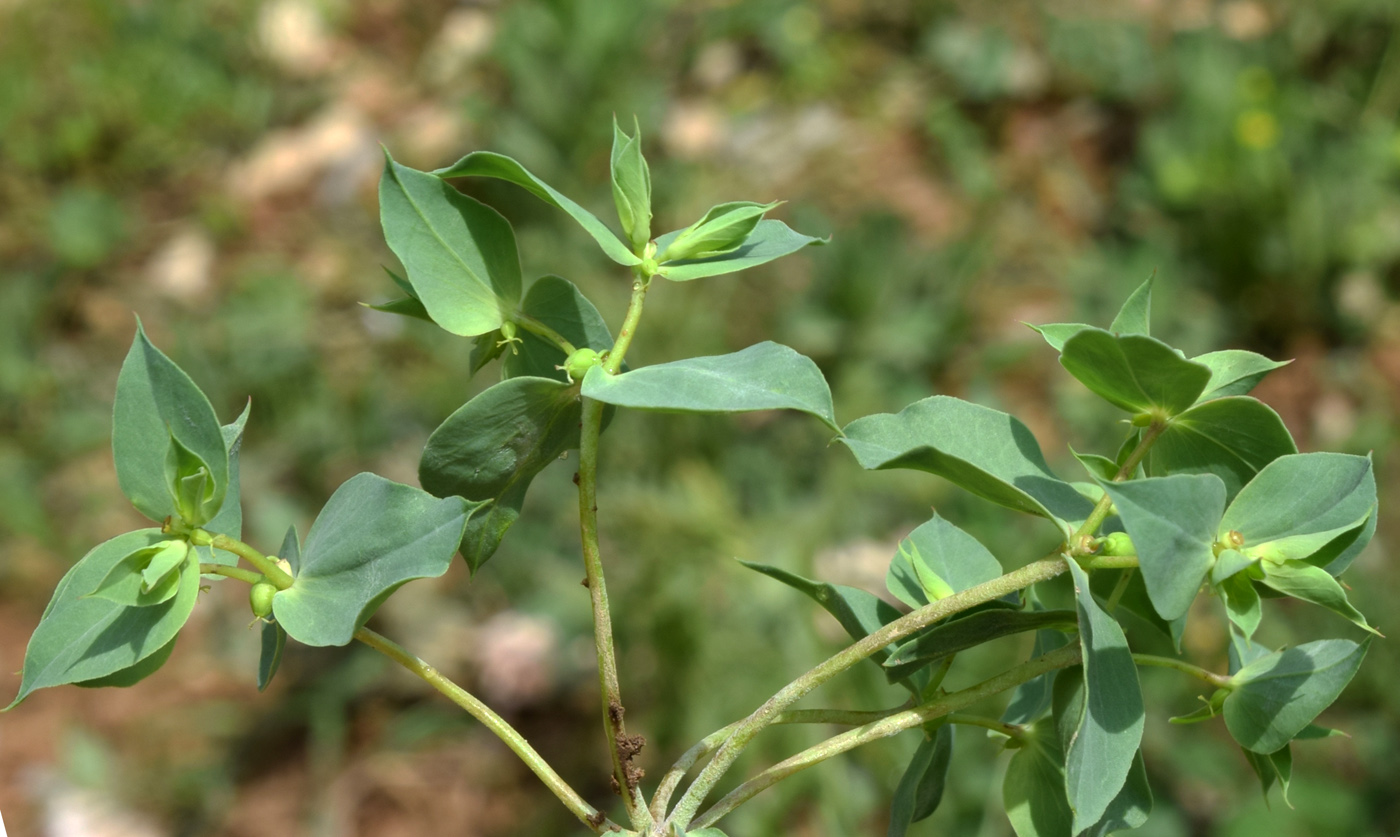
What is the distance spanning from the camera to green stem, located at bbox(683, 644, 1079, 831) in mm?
487

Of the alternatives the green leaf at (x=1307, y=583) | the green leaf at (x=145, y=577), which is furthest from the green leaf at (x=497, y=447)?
the green leaf at (x=1307, y=583)

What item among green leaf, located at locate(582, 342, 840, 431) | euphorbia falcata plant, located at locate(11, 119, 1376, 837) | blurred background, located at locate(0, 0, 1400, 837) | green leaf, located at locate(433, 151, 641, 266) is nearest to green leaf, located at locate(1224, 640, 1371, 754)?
euphorbia falcata plant, located at locate(11, 119, 1376, 837)

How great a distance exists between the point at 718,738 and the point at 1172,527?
0.23m

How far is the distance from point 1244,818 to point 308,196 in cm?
284

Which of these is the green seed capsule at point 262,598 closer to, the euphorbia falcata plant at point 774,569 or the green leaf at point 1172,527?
the euphorbia falcata plant at point 774,569

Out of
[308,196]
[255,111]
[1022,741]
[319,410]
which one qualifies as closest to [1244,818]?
[1022,741]

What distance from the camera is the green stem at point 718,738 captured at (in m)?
0.50

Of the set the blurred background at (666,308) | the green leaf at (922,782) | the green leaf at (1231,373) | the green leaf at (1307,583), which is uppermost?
the green leaf at (1231,373)

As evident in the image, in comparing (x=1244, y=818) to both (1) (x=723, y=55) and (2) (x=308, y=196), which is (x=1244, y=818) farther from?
(2) (x=308, y=196)

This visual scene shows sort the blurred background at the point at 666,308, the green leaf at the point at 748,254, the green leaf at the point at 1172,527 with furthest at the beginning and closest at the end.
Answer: the blurred background at the point at 666,308 < the green leaf at the point at 748,254 < the green leaf at the point at 1172,527

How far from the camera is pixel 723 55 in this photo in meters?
3.48

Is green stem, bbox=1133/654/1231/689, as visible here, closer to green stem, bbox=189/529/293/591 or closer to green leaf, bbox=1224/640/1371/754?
green leaf, bbox=1224/640/1371/754

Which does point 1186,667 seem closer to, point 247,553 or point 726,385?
point 726,385

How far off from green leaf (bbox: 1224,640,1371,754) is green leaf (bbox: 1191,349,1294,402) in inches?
4.5
